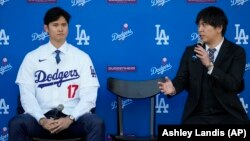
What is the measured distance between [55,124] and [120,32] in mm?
1311

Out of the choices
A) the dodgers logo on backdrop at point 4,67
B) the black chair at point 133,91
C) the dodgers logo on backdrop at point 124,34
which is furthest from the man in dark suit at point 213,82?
the dodgers logo on backdrop at point 4,67

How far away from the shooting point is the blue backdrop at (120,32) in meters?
4.79

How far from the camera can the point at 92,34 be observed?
4805 millimetres

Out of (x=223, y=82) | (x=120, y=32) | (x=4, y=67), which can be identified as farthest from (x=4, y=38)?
(x=223, y=82)

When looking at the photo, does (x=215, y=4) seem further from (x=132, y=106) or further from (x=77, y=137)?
(x=77, y=137)

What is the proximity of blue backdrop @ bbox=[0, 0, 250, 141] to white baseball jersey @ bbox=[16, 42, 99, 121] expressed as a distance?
62cm

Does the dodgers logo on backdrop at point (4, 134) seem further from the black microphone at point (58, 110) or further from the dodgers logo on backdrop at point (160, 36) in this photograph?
the dodgers logo on backdrop at point (160, 36)

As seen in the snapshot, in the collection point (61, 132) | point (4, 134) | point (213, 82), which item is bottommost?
point (4, 134)

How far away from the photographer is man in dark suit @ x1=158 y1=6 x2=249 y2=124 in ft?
12.6

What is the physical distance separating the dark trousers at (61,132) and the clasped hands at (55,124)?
59 millimetres

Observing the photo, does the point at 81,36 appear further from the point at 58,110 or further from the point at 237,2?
the point at 237,2

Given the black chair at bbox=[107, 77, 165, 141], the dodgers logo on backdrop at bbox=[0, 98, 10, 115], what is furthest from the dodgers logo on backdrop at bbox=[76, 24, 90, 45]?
the dodgers logo on backdrop at bbox=[0, 98, 10, 115]

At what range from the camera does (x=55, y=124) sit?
Answer: 12.6 ft

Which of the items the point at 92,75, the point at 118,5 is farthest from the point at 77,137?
the point at 118,5
